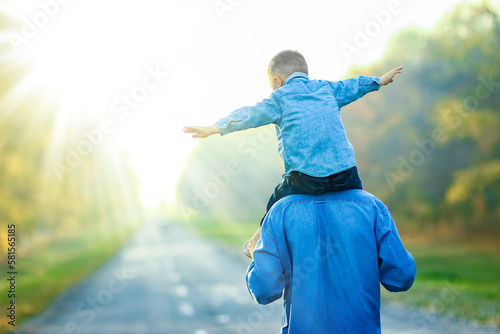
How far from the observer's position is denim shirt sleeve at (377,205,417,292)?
2.44 metres

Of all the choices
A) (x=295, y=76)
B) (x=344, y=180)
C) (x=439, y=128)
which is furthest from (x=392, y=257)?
(x=439, y=128)

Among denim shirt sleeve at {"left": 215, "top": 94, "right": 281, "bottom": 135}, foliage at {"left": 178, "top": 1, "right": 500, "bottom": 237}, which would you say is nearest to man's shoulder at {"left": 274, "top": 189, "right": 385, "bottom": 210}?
denim shirt sleeve at {"left": 215, "top": 94, "right": 281, "bottom": 135}

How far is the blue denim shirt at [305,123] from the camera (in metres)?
2.47

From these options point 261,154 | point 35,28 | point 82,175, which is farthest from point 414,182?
point 261,154

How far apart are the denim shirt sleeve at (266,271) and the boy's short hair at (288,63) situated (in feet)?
2.41

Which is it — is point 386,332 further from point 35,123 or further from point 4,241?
point 4,241

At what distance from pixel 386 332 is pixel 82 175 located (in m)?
25.2

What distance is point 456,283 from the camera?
16703mm

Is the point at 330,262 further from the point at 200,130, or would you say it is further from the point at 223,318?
the point at 223,318

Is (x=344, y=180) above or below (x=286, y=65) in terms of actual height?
below

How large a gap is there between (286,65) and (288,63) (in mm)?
13

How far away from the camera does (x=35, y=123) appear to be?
17969 mm

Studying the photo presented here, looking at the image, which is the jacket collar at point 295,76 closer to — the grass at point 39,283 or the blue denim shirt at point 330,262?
the blue denim shirt at point 330,262

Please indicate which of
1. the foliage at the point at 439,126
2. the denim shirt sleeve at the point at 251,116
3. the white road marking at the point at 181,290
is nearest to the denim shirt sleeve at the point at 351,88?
the denim shirt sleeve at the point at 251,116
